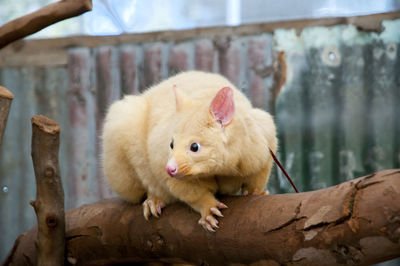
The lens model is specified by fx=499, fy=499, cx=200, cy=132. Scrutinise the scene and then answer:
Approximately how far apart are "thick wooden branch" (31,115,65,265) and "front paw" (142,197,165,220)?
59 cm

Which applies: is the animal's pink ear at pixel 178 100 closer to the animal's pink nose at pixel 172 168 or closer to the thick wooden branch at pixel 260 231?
the animal's pink nose at pixel 172 168

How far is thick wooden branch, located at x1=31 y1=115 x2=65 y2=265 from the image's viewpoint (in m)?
3.18

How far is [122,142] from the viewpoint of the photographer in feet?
11.0

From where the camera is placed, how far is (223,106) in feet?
8.59

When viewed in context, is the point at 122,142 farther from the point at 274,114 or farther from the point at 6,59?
the point at 6,59

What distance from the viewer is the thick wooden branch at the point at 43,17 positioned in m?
3.42

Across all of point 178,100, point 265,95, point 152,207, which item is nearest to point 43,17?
point 178,100

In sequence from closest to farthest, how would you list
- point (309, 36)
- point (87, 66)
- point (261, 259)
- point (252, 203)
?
point (261, 259) < point (252, 203) < point (309, 36) < point (87, 66)

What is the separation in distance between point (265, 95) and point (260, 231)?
2.20 metres

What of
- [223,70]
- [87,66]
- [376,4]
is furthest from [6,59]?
[376,4]

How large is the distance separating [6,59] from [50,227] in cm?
239

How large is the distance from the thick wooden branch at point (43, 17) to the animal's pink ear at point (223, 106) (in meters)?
1.36

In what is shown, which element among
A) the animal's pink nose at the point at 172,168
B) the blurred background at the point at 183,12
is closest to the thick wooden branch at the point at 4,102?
the animal's pink nose at the point at 172,168

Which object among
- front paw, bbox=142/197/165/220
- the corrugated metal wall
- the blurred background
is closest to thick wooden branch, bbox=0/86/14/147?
front paw, bbox=142/197/165/220
